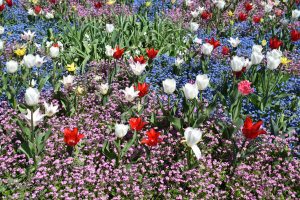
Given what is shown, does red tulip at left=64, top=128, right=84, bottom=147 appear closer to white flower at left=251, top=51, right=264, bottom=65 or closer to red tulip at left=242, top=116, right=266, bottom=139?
red tulip at left=242, top=116, right=266, bottom=139

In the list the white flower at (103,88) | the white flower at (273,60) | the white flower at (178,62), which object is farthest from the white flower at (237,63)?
the white flower at (103,88)

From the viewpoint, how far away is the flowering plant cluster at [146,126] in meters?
3.88

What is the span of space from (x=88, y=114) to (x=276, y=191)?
2408mm

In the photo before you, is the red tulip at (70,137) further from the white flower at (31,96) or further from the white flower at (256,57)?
the white flower at (256,57)

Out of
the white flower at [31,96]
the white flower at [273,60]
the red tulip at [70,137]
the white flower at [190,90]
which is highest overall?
the white flower at [273,60]

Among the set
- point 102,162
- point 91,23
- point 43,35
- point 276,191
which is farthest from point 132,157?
point 43,35

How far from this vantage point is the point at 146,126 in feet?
15.6

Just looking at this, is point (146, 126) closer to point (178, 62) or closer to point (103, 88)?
point (103, 88)

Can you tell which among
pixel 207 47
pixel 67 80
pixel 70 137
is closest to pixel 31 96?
pixel 70 137

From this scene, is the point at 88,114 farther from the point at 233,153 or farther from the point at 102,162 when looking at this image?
the point at 233,153

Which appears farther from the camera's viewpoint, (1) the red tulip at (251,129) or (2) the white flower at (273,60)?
(2) the white flower at (273,60)

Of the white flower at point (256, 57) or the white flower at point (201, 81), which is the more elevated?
the white flower at point (256, 57)

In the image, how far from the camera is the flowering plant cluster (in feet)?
12.7

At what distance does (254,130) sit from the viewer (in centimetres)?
370
